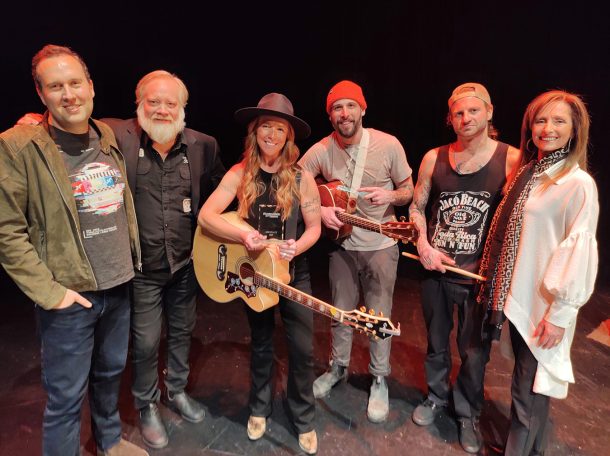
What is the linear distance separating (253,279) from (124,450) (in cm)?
139

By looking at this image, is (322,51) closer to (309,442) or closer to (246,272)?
(246,272)

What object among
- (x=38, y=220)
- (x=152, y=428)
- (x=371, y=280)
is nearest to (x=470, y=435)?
(x=371, y=280)

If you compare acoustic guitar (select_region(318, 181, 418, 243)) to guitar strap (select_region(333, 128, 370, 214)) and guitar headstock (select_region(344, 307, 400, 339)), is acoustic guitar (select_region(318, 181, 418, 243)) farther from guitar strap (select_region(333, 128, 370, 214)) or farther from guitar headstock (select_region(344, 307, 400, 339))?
guitar headstock (select_region(344, 307, 400, 339))

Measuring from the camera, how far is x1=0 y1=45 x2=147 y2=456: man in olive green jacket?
185 centimetres

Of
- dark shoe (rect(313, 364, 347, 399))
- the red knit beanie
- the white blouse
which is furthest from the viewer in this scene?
dark shoe (rect(313, 364, 347, 399))

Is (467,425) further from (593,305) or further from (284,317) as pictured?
(593,305)

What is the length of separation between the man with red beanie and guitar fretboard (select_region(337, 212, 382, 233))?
2.7 inches

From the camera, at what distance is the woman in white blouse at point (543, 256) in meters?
1.95

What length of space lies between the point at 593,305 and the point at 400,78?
3.83m

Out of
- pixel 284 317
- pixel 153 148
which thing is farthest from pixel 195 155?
pixel 284 317

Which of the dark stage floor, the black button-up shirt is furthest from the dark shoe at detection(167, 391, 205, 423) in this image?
the black button-up shirt

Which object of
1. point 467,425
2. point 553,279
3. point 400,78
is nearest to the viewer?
point 553,279

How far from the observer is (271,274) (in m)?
2.31

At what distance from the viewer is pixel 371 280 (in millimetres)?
2994
